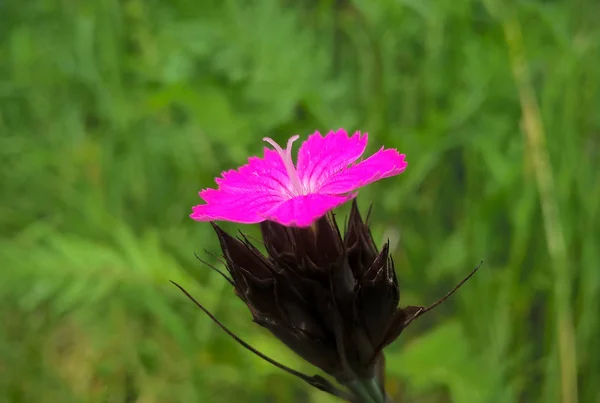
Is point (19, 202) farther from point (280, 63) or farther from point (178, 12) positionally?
point (280, 63)

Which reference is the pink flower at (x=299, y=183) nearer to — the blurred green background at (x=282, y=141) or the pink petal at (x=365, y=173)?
the pink petal at (x=365, y=173)

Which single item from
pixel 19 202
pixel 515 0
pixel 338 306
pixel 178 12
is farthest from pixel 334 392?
pixel 19 202

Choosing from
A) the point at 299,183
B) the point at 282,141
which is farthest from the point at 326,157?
the point at 282,141

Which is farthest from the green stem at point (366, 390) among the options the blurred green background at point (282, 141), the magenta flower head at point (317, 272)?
the blurred green background at point (282, 141)

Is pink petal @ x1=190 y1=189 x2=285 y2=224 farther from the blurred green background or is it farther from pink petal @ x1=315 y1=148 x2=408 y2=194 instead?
the blurred green background

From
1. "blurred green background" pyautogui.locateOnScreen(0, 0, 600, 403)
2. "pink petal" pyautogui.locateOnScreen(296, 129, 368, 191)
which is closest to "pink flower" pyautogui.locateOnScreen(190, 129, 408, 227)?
"pink petal" pyautogui.locateOnScreen(296, 129, 368, 191)

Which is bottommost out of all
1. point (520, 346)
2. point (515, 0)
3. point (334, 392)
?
point (334, 392)

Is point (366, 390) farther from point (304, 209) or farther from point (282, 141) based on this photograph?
point (282, 141)
